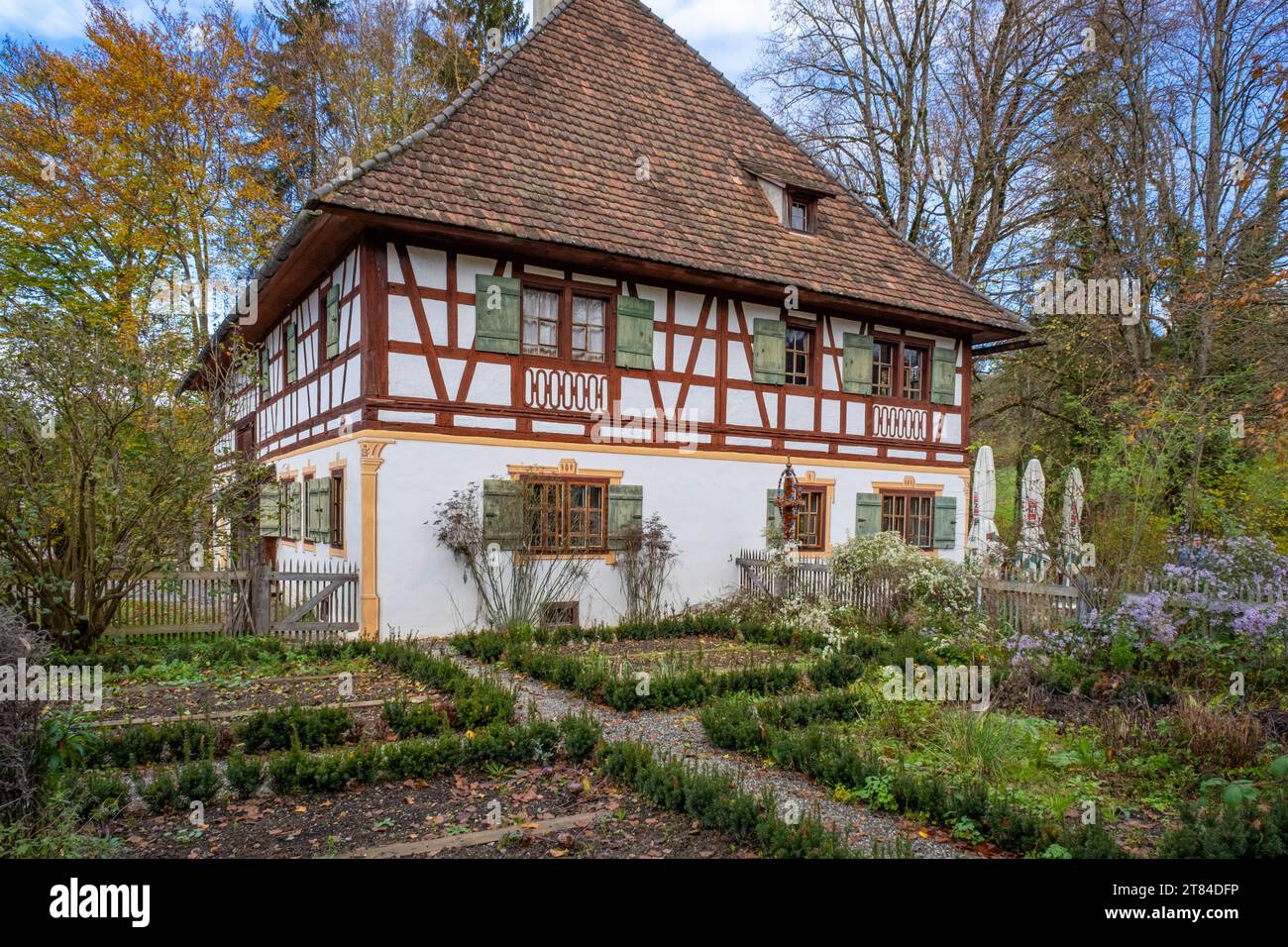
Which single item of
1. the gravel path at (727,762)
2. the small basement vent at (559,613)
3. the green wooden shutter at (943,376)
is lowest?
A: the gravel path at (727,762)

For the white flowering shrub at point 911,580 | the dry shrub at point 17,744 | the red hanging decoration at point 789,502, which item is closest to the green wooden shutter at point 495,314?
the red hanging decoration at point 789,502

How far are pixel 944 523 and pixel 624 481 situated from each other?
6872 millimetres

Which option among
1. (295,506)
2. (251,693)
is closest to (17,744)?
(251,693)

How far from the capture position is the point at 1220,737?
5.69 metres

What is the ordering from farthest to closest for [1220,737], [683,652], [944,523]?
[944,523] → [683,652] → [1220,737]

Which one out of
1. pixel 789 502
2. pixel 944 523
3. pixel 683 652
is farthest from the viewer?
pixel 944 523

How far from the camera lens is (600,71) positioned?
15.1 m

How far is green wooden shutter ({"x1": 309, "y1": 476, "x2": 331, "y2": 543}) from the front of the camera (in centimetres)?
1266

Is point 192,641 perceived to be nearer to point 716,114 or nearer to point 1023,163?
point 716,114

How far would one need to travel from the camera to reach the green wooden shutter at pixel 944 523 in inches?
635

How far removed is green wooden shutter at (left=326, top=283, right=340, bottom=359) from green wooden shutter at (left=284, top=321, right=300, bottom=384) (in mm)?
2308

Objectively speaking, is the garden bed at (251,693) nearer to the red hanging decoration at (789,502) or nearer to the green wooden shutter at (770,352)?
the red hanging decoration at (789,502)

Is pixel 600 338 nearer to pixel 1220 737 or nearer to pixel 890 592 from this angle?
pixel 890 592

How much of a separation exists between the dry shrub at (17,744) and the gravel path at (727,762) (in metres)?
3.46
